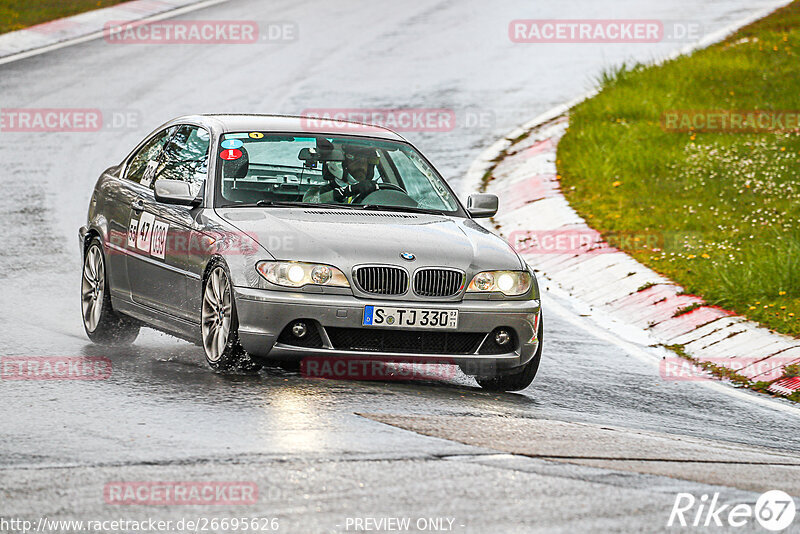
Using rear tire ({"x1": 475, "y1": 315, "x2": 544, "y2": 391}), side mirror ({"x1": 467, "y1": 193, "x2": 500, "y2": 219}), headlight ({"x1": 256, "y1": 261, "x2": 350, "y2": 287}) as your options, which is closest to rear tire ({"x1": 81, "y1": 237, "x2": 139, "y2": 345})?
headlight ({"x1": 256, "y1": 261, "x2": 350, "y2": 287})

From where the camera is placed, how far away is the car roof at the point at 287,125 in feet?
30.6

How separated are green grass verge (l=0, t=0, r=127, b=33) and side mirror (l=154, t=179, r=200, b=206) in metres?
18.4

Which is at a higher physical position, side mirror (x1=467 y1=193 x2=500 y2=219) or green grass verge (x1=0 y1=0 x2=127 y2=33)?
green grass verge (x1=0 y1=0 x2=127 y2=33)

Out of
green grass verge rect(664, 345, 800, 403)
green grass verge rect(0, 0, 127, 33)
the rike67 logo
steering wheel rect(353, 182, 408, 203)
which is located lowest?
green grass verge rect(664, 345, 800, 403)

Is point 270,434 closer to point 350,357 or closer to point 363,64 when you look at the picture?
point 350,357

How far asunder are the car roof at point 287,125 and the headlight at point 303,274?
5.45ft

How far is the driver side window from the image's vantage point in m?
9.23

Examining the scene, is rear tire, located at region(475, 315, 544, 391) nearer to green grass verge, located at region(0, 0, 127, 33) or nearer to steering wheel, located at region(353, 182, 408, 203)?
steering wheel, located at region(353, 182, 408, 203)

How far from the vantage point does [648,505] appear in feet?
18.8

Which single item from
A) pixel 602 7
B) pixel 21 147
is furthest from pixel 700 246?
pixel 602 7

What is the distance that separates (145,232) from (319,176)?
123cm

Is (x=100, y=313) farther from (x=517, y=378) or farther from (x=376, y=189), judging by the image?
(x=517, y=378)

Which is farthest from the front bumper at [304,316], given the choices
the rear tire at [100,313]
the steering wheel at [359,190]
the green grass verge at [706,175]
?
the green grass verge at [706,175]

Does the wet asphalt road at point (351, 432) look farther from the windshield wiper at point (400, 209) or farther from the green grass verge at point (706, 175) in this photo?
the green grass verge at point (706, 175)
